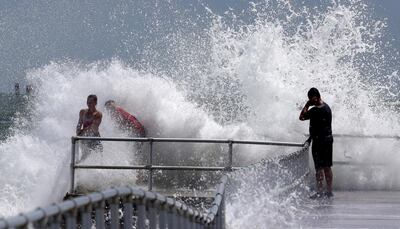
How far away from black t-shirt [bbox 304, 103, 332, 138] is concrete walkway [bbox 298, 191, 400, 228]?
3.45ft

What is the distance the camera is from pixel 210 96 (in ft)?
105

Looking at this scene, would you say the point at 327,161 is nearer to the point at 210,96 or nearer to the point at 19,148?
the point at 19,148

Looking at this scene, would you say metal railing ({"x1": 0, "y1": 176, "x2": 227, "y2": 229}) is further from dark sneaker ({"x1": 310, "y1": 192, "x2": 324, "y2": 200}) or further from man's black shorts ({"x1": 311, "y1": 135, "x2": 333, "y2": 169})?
dark sneaker ({"x1": 310, "y1": 192, "x2": 324, "y2": 200})

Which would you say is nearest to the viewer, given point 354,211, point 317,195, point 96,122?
point 354,211

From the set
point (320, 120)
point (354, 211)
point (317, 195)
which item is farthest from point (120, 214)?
point (317, 195)

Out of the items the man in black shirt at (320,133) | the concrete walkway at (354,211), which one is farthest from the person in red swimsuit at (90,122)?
the concrete walkway at (354,211)

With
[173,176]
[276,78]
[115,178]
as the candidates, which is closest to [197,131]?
[276,78]

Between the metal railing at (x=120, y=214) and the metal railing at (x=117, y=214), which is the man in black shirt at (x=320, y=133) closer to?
the metal railing at (x=120, y=214)

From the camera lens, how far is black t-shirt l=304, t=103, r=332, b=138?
1617 centimetres

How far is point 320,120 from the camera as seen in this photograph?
53.2 feet

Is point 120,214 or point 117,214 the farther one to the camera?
point 120,214

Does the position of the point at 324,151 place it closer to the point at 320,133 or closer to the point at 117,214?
the point at 320,133

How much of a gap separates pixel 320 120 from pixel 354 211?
2125mm

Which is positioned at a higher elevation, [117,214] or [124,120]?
[124,120]
